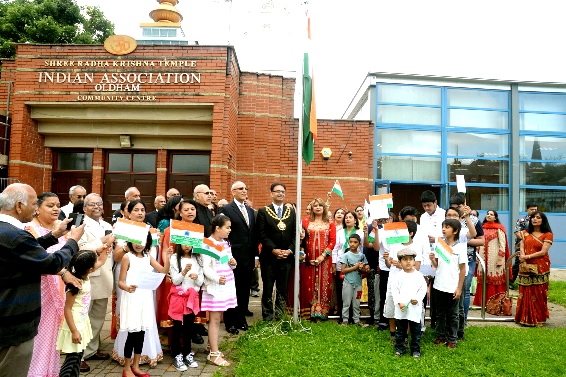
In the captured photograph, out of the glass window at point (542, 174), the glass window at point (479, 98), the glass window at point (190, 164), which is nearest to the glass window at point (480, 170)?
the glass window at point (542, 174)

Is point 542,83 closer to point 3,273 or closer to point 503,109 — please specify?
point 503,109

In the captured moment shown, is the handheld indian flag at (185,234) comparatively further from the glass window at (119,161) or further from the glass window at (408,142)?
the glass window at (408,142)

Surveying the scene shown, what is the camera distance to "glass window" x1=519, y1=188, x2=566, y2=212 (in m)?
14.9

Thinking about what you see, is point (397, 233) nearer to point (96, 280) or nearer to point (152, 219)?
point (152, 219)

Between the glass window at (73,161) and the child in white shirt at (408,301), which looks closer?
the child in white shirt at (408,301)

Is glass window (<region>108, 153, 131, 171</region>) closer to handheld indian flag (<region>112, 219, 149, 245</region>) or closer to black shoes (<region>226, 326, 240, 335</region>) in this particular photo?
black shoes (<region>226, 326, 240, 335</region>)

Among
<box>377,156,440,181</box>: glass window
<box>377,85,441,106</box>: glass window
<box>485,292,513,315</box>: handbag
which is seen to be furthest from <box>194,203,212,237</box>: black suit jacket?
<box>377,85,441,106</box>: glass window

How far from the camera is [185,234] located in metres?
4.62

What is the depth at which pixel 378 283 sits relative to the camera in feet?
22.1

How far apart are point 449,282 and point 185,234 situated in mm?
3467

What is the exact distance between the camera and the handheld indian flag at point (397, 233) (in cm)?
550

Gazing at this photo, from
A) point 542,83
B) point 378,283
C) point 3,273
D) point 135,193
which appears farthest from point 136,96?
point 542,83

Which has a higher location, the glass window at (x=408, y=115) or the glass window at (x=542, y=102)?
the glass window at (x=542, y=102)

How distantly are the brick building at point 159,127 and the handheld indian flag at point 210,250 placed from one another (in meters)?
6.44
